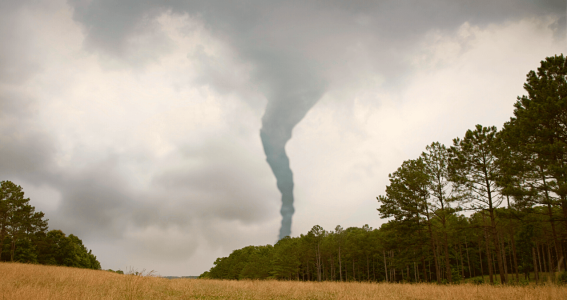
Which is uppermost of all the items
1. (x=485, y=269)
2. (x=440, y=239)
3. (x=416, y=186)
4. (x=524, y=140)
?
(x=524, y=140)

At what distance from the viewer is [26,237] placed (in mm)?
52312

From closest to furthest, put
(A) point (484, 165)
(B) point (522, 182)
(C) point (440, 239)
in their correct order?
(B) point (522, 182), (A) point (484, 165), (C) point (440, 239)

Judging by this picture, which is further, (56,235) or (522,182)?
(56,235)

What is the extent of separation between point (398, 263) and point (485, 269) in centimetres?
5661

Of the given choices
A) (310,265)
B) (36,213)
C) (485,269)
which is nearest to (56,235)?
(36,213)

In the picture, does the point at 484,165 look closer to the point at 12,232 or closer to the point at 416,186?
the point at 416,186

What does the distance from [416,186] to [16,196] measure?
201 feet

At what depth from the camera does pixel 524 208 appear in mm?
22125

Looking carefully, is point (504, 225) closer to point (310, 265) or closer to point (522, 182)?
point (522, 182)

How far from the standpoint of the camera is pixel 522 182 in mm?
21781

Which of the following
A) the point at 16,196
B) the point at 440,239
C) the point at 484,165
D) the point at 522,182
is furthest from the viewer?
the point at 16,196

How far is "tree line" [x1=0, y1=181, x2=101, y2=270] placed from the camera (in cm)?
4666

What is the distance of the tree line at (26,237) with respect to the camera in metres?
46.7

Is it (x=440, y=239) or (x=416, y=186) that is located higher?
(x=416, y=186)
